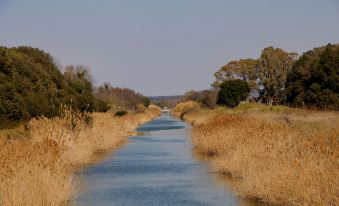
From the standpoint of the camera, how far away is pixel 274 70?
3469 inches

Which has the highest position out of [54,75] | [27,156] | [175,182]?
[54,75]

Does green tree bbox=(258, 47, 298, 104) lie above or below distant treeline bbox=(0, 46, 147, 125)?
above

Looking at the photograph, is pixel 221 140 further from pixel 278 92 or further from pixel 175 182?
pixel 278 92

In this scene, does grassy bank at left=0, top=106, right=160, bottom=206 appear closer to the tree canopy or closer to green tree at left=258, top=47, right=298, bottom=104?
the tree canopy

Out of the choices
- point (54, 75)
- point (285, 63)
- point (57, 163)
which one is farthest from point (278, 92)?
point (57, 163)

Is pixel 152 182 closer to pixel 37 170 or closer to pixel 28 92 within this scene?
pixel 37 170

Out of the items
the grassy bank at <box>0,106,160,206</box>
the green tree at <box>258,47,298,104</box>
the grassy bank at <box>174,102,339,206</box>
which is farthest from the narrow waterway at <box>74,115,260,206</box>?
the green tree at <box>258,47,298,104</box>

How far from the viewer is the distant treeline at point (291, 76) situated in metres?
56.9

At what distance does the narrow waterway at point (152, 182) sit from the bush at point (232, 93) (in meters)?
47.3

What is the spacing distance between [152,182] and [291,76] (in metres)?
51.5

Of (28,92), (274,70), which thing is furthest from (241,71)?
(28,92)

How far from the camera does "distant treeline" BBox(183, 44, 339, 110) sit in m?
56.9

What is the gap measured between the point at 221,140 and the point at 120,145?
37.9ft

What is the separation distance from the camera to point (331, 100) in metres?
56.2
